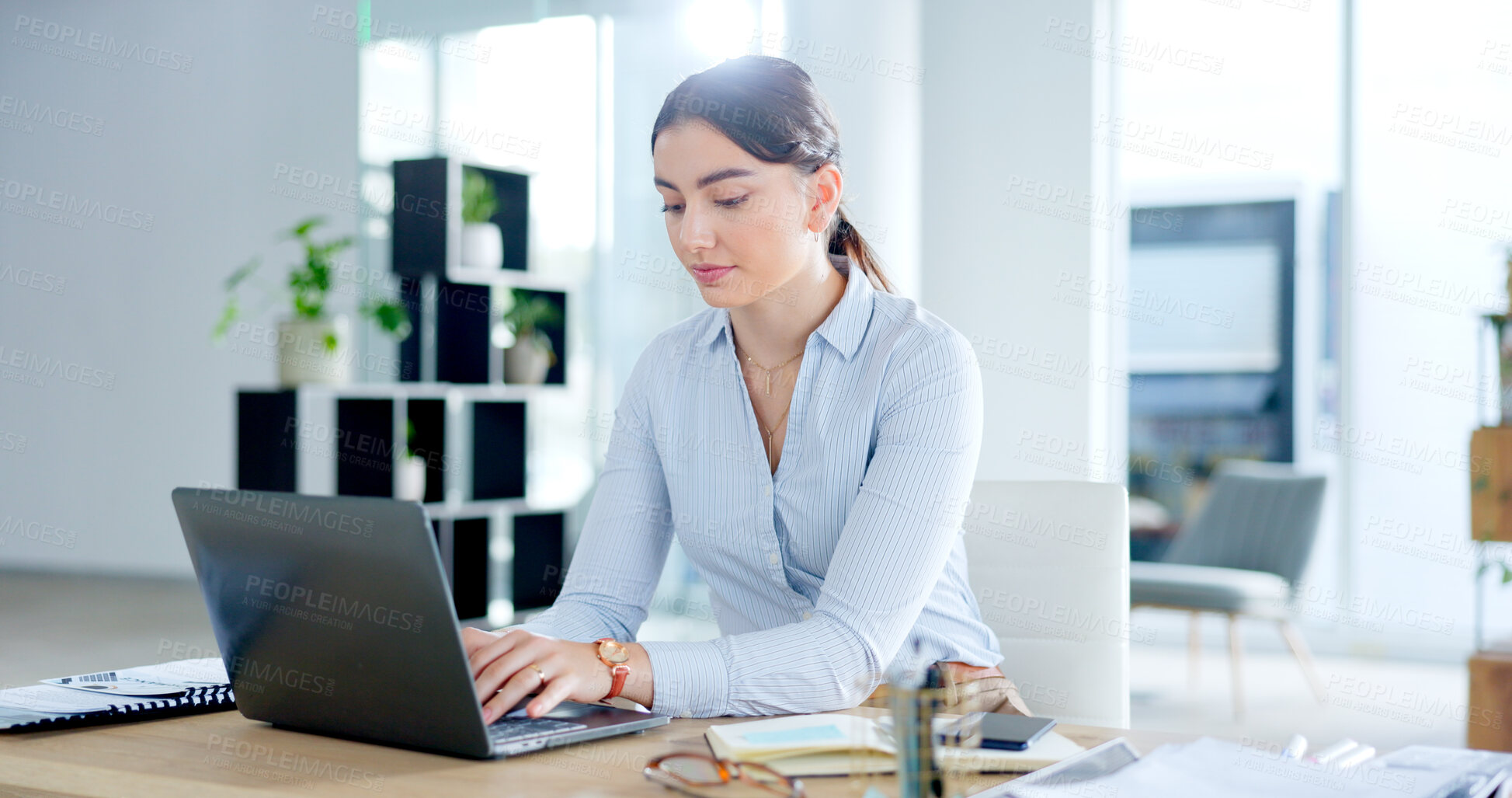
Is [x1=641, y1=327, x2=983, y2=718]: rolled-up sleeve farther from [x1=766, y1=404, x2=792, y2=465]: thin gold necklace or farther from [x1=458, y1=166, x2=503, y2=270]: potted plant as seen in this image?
[x1=458, y1=166, x2=503, y2=270]: potted plant

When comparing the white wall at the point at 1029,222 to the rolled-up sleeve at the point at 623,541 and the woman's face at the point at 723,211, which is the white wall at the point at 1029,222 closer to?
the rolled-up sleeve at the point at 623,541

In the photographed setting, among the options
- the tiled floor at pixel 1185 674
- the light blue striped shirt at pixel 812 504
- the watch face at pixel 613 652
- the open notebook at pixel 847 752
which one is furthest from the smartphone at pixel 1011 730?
the tiled floor at pixel 1185 674

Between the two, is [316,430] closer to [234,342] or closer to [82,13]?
[234,342]

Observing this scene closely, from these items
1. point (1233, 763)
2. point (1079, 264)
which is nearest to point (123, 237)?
point (1079, 264)

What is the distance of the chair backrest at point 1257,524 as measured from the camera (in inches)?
168

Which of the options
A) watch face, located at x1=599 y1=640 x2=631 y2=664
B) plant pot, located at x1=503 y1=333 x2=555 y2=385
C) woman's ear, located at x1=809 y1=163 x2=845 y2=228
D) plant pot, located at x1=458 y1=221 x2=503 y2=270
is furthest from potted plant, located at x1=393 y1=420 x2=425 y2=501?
watch face, located at x1=599 y1=640 x2=631 y2=664

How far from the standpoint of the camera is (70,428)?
7.02 metres

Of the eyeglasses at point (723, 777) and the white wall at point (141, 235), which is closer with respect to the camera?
the eyeglasses at point (723, 777)

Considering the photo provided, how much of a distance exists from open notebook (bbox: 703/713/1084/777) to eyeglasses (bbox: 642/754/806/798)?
2 centimetres

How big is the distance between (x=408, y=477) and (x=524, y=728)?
3783 mm

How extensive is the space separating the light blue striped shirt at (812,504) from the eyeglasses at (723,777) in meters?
0.26

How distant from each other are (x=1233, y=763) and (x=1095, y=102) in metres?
4.35

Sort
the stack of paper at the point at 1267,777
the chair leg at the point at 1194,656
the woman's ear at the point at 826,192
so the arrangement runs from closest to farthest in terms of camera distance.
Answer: the stack of paper at the point at 1267,777 → the woman's ear at the point at 826,192 → the chair leg at the point at 1194,656

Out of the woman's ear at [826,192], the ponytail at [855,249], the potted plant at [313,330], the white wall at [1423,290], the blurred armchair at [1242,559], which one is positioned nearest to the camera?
the woman's ear at [826,192]
